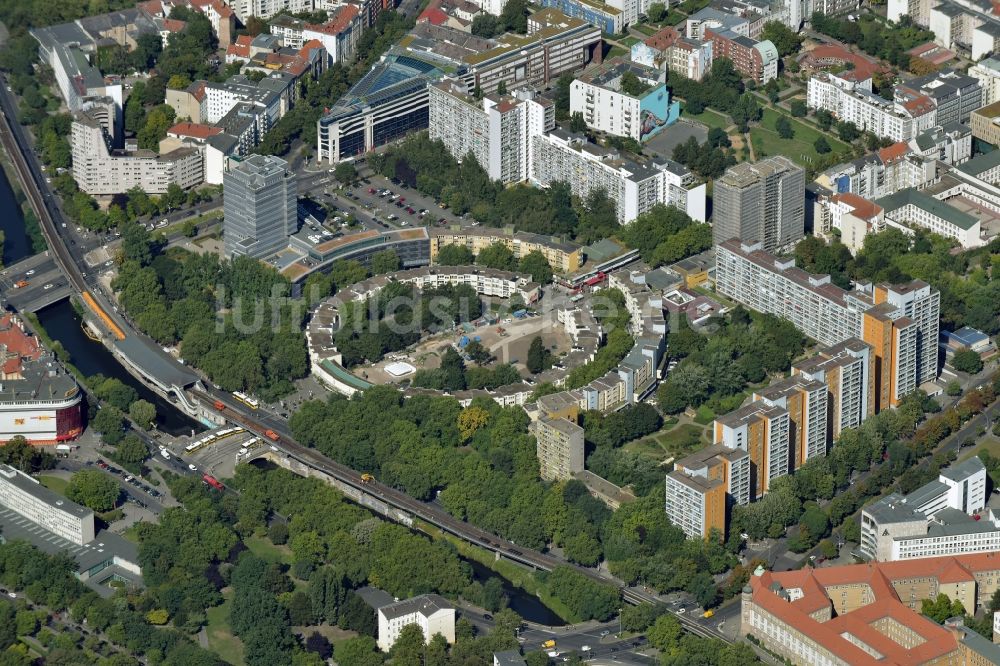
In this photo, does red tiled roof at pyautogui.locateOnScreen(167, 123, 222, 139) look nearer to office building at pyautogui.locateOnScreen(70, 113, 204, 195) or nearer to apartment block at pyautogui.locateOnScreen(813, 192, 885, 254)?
office building at pyautogui.locateOnScreen(70, 113, 204, 195)

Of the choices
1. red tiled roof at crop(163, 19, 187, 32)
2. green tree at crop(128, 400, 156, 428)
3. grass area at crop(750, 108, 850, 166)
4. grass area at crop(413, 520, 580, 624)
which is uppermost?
red tiled roof at crop(163, 19, 187, 32)

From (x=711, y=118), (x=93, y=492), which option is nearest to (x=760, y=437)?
(x=93, y=492)

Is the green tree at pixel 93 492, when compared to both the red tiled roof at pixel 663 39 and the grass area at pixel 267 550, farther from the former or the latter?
the red tiled roof at pixel 663 39

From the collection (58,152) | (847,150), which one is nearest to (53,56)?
(58,152)

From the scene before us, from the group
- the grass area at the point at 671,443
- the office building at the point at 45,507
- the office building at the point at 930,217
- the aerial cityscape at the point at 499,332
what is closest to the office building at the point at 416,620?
the aerial cityscape at the point at 499,332

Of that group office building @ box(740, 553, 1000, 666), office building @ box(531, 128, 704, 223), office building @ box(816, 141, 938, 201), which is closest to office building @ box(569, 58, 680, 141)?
office building @ box(531, 128, 704, 223)

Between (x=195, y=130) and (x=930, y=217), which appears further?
(x=195, y=130)

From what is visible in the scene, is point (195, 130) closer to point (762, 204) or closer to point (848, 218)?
point (762, 204)
